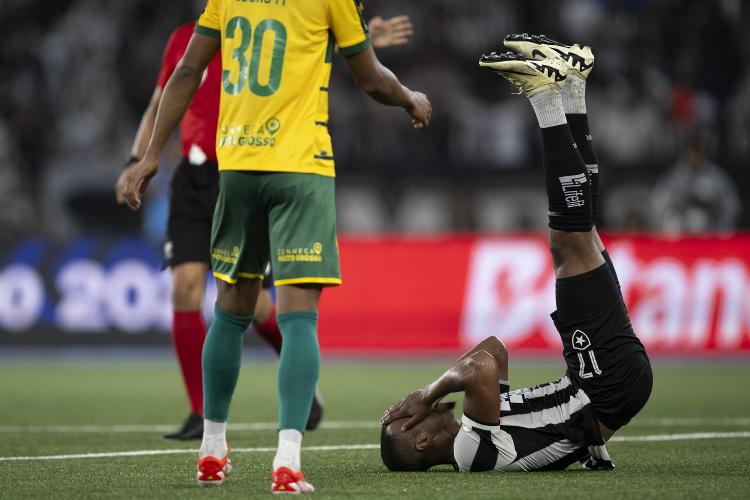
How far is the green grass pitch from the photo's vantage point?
486 centimetres

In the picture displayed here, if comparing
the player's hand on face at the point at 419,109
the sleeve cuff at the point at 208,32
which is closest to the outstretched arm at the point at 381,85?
the player's hand on face at the point at 419,109

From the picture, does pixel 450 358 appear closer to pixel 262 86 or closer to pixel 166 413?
pixel 166 413

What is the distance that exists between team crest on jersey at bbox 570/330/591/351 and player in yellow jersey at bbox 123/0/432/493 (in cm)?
131

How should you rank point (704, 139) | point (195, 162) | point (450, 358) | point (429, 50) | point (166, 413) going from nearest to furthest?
point (195, 162) < point (166, 413) < point (450, 358) < point (704, 139) < point (429, 50)

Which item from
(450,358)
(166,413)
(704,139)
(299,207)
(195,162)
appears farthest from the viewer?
(704,139)

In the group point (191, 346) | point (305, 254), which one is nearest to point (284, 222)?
point (305, 254)

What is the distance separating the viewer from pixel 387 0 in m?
18.9

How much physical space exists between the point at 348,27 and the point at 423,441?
71.5 inches

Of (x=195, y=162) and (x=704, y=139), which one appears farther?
(x=704, y=139)

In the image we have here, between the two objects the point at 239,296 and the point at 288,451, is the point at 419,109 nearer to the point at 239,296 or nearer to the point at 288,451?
the point at 239,296

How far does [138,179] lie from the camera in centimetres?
511

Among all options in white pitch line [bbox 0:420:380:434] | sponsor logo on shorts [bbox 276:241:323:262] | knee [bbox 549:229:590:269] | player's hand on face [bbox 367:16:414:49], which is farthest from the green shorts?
white pitch line [bbox 0:420:380:434]

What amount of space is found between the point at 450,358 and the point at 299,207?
9.11 metres

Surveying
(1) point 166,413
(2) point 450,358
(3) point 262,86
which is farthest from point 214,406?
(2) point 450,358
